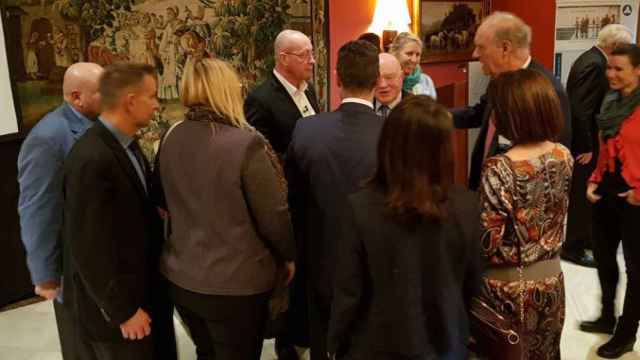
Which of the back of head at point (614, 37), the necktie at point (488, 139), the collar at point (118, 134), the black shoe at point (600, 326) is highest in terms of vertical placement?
the back of head at point (614, 37)

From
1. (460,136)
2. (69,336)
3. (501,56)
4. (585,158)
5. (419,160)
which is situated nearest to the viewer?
(419,160)

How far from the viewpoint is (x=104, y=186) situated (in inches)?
74.8

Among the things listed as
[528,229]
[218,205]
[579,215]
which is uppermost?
[218,205]

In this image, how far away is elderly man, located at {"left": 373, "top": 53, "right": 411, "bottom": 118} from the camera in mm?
2930

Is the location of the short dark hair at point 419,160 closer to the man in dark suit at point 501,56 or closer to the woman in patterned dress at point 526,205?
the woman in patterned dress at point 526,205

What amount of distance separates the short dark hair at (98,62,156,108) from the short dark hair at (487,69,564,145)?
3.85 ft

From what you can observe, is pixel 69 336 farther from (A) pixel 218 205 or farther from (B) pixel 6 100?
(B) pixel 6 100

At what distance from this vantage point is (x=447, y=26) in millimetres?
6125

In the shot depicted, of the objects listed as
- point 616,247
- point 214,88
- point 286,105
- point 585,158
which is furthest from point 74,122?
point 585,158

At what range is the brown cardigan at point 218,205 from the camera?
1926mm

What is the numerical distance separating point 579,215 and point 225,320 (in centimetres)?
332

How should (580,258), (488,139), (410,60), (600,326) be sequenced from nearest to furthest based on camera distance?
(488,139) < (600,326) < (410,60) < (580,258)

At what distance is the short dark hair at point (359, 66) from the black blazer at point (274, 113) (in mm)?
902

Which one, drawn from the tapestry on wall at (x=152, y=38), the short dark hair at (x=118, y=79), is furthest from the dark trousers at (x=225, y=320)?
the tapestry on wall at (x=152, y=38)
